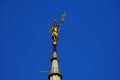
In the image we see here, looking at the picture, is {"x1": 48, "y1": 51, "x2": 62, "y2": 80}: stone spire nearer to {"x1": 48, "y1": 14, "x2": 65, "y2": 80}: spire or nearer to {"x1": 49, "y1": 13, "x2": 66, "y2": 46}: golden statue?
{"x1": 48, "y1": 14, "x2": 65, "y2": 80}: spire

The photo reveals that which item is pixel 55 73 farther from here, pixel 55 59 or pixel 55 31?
pixel 55 31

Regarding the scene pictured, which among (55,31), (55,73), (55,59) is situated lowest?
(55,73)

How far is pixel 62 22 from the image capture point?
166ft

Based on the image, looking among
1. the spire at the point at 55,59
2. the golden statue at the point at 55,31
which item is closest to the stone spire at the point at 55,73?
the spire at the point at 55,59

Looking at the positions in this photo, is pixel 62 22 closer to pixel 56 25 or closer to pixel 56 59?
pixel 56 25

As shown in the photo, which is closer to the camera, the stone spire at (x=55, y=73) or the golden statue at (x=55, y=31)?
the stone spire at (x=55, y=73)

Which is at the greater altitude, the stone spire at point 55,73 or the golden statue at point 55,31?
the golden statue at point 55,31

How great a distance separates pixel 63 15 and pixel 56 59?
9845mm

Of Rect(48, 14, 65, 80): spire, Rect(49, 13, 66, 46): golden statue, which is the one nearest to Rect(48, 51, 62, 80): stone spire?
Rect(48, 14, 65, 80): spire

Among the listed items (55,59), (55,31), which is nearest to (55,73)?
(55,59)

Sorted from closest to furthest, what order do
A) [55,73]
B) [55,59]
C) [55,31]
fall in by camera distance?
[55,73] < [55,59] < [55,31]

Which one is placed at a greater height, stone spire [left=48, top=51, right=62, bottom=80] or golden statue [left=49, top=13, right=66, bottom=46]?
golden statue [left=49, top=13, right=66, bottom=46]

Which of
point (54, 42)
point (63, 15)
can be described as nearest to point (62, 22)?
point (63, 15)

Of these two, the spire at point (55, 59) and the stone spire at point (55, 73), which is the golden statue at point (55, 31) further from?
the stone spire at point (55, 73)
